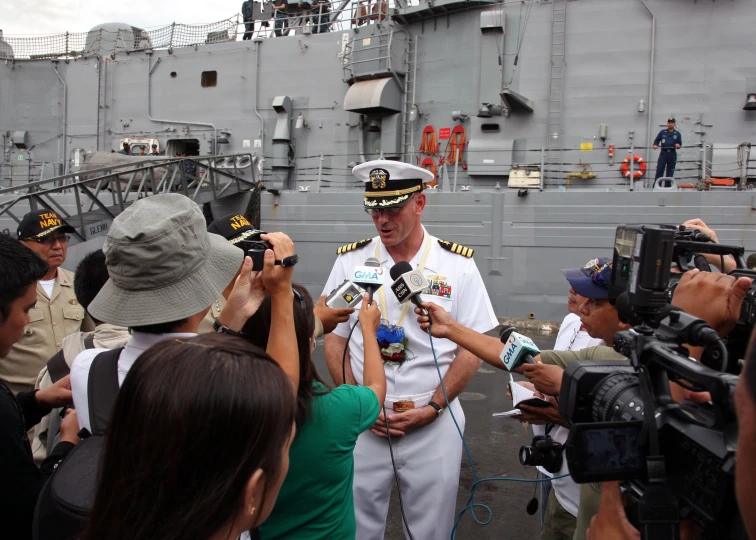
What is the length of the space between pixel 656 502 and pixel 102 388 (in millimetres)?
1214

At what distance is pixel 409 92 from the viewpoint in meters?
11.8

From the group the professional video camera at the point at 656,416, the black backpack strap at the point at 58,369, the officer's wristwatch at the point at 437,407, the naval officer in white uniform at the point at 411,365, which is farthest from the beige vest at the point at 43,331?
the professional video camera at the point at 656,416

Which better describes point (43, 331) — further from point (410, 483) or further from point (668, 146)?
point (668, 146)

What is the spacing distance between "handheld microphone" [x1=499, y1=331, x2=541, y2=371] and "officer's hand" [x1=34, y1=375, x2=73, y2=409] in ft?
4.75

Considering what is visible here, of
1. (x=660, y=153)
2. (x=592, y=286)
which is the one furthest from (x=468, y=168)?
(x=592, y=286)

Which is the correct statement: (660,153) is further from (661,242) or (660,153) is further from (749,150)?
(661,242)

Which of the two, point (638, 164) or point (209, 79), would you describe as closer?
point (638, 164)

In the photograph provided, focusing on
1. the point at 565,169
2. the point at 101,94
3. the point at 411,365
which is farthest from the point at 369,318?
the point at 101,94

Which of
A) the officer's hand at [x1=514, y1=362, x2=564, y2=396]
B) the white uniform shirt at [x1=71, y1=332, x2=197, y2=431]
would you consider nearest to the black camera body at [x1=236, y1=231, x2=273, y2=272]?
the white uniform shirt at [x1=71, y1=332, x2=197, y2=431]

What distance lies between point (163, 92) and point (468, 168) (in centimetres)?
912

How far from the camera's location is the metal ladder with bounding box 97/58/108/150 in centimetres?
1559

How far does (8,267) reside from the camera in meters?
1.66

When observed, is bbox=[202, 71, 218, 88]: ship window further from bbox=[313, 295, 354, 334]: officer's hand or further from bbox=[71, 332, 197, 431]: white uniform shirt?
bbox=[71, 332, 197, 431]: white uniform shirt

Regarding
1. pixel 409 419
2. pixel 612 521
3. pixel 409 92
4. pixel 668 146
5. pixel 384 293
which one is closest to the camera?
pixel 612 521
